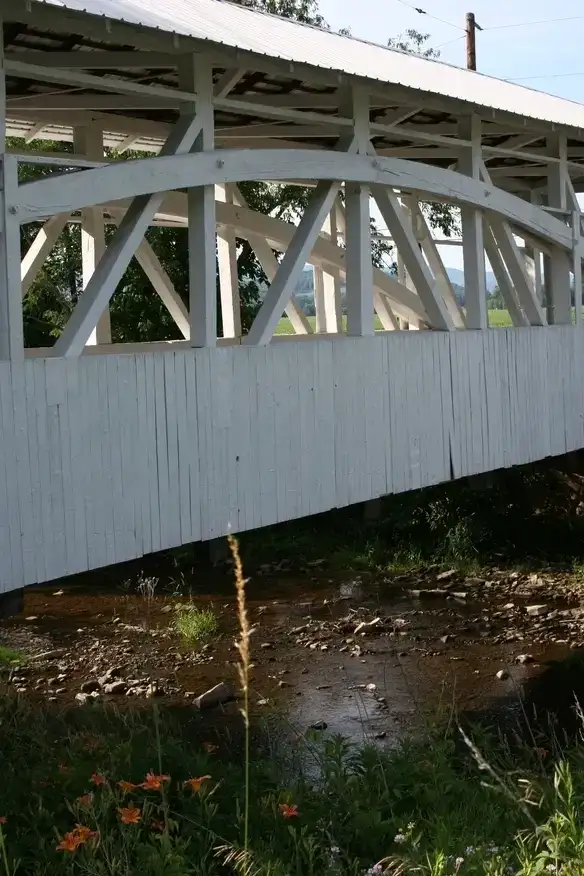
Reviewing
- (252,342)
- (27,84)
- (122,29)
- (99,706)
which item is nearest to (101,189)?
(122,29)

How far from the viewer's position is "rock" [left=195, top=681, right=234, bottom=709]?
834cm

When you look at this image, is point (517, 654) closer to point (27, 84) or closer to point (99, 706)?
point (99, 706)

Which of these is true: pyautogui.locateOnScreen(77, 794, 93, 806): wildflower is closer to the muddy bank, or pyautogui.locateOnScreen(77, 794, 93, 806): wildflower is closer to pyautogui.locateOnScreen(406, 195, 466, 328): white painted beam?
the muddy bank

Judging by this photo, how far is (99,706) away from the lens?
7.48m

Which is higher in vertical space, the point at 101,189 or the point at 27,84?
the point at 27,84

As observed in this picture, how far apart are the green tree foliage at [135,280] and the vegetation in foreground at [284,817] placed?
10.8 m

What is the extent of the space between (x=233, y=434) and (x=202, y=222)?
120cm

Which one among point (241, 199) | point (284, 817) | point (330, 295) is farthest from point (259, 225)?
point (284, 817)

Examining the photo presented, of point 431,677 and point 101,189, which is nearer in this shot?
point 101,189

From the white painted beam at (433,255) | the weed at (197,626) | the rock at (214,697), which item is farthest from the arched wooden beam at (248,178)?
the weed at (197,626)

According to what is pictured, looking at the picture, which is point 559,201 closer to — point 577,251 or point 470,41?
point 577,251

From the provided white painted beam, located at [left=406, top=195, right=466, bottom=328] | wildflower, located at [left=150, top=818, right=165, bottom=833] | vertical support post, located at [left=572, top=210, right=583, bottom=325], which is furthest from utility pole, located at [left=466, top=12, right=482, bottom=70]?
wildflower, located at [left=150, top=818, right=165, bottom=833]

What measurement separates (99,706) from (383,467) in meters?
2.53

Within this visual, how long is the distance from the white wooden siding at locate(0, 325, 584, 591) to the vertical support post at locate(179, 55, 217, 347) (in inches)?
7.4
